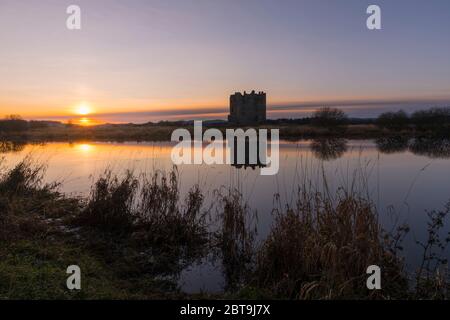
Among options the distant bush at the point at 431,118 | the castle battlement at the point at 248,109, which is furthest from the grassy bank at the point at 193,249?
the castle battlement at the point at 248,109

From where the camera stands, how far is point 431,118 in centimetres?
5284

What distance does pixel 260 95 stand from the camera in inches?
3637

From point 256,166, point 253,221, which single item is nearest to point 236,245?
point 253,221

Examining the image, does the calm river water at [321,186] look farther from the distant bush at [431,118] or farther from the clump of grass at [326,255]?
the distant bush at [431,118]

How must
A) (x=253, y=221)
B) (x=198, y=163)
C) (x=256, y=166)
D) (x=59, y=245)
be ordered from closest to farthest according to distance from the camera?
(x=59, y=245)
(x=253, y=221)
(x=256, y=166)
(x=198, y=163)

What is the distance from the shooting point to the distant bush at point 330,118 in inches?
2301

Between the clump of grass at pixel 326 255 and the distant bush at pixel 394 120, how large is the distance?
176 feet

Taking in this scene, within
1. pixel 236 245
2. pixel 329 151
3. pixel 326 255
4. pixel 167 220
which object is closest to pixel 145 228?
pixel 167 220

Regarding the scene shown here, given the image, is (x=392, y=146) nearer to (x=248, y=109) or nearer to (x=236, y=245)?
(x=236, y=245)

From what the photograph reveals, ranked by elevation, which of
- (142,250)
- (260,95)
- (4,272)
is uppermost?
(260,95)

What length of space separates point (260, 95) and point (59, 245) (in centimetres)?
8877

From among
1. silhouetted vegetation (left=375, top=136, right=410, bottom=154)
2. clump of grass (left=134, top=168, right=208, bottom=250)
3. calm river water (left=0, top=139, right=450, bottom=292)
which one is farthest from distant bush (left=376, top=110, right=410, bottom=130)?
A: clump of grass (left=134, top=168, right=208, bottom=250)

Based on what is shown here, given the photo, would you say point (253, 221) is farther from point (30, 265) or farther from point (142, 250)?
point (30, 265)
